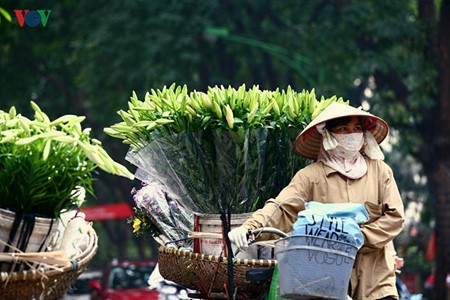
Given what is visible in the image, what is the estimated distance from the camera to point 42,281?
187 inches

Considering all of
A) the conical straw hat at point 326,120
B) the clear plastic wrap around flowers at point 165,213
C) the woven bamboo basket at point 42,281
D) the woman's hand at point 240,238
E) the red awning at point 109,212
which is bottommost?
the woven bamboo basket at point 42,281

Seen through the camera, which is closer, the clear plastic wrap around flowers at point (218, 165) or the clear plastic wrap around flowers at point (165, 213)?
the clear plastic wrap around flowers at point (218, 165)

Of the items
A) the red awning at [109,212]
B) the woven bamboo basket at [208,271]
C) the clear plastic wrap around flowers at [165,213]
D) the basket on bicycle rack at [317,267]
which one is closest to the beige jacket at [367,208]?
the woven bamboo basket at [208,271]

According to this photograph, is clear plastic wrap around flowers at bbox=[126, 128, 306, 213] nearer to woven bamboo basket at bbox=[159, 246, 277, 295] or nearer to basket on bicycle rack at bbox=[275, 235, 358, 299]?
woven bamboo basket at bbox=[159, 246, 277, 295]

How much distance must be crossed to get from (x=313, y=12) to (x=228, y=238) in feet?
61.5

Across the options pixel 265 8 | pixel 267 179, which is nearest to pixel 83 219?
pixel 267 179

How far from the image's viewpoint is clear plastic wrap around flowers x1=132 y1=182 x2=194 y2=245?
22.1 ft

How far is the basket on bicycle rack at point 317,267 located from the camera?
5047 millimetres

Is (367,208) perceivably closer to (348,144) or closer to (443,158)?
(348,144)

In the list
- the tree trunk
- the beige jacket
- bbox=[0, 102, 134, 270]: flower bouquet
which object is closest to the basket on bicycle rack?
the beige jacket

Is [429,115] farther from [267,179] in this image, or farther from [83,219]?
[83,219]

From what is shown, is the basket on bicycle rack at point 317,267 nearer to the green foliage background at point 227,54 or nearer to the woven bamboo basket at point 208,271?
the woven bamboo basket at point 208,271

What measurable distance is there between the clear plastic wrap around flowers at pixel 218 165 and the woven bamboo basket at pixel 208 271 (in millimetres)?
384

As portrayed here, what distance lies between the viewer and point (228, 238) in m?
5.87
